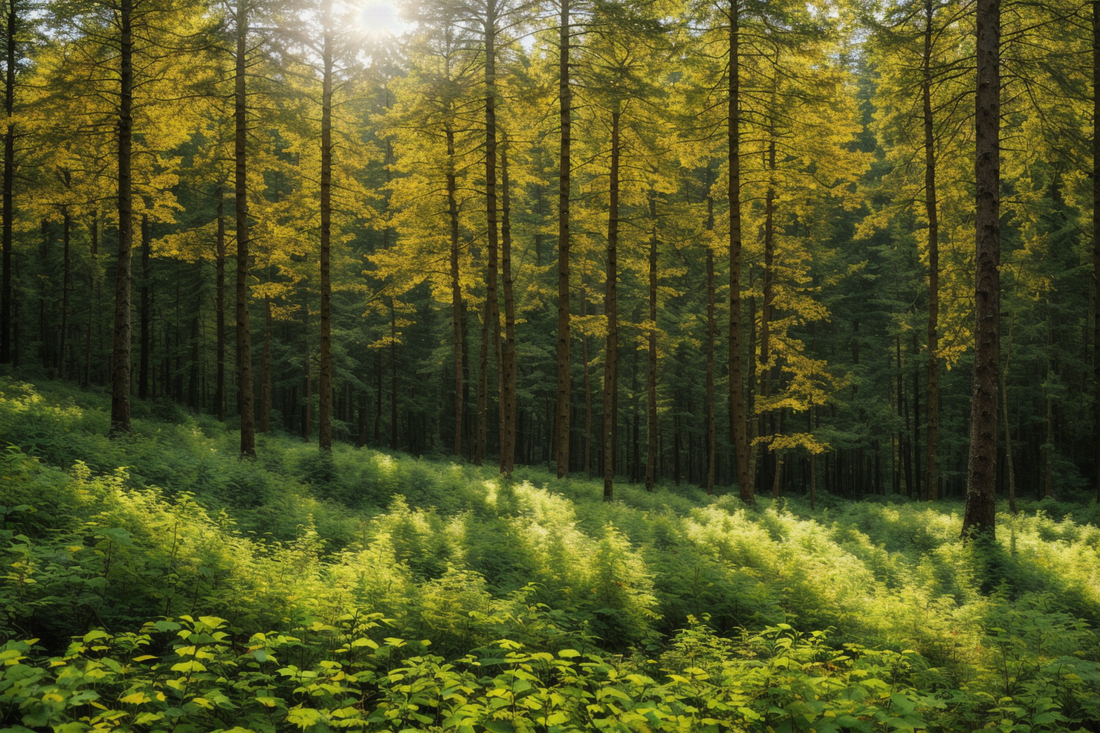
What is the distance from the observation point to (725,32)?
14922mm

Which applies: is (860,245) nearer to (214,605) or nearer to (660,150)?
(660,150)

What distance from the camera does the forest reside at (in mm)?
4414

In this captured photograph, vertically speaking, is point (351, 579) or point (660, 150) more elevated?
point (660, 150)

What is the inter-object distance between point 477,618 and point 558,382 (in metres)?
11.3

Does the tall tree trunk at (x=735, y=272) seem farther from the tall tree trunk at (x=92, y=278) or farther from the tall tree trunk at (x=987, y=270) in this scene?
the tall tree trunk at (x=92, y=278)

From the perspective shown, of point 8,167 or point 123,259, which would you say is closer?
point 123,259

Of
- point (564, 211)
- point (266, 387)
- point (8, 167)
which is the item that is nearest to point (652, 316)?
point (564, 211)

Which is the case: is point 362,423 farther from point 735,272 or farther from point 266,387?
point 735,272

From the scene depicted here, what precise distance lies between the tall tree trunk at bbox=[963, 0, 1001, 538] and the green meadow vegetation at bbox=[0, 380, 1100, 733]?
1.54m

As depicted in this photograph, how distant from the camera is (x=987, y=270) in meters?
10.2

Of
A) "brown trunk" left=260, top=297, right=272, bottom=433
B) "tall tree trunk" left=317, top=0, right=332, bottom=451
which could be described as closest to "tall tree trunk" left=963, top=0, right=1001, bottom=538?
"tall tree trunk" left=317, top=0, right=332, bottom=451

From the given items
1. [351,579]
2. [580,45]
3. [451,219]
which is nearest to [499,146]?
[451,219]

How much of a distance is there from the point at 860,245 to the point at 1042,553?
33.1 meters

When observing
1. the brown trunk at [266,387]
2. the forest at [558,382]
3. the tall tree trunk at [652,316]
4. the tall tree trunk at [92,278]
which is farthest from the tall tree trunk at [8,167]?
the tall tree trunk at [652,316]
